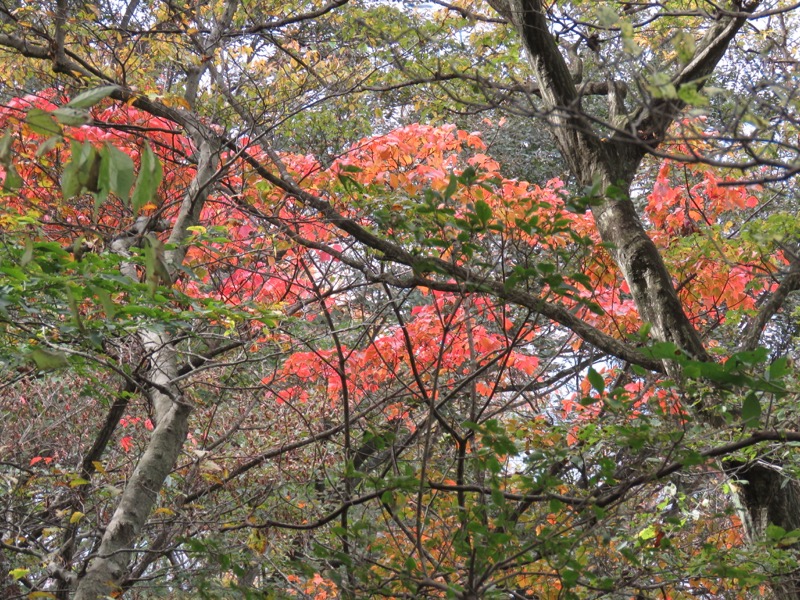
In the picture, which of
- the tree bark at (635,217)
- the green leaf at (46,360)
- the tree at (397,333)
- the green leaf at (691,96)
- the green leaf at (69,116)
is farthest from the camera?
the tree bark at (635,217)

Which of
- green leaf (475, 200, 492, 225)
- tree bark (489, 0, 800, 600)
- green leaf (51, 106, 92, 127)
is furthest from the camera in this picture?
tree bark (489, 0, 800, 600)

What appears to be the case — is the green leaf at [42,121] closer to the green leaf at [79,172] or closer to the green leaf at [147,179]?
the green leaf at [79,172]

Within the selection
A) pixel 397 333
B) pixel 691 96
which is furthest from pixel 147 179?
pixel 397 333

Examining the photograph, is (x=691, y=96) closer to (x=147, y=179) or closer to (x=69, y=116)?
(x=147, y=179)

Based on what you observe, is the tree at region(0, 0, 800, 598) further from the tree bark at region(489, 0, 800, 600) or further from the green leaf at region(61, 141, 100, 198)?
the green leaf at region(61, 141, 100, 198)

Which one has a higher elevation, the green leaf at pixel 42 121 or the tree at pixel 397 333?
the tree at pixel 397 333

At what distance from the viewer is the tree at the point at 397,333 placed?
2668mm

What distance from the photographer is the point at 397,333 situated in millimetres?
5559

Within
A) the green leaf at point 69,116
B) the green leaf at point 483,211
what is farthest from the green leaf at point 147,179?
the green leaf at point 483,211

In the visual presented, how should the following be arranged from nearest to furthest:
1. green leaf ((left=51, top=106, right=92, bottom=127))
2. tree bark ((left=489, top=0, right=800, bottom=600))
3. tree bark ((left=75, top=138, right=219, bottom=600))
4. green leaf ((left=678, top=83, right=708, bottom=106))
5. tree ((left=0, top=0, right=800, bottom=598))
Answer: green leaf ((left=51, top=106, right=92, bottom=127))
green leaf ((left=678, top=83, right=708, bottom=106))
tree ((left=0, top=0, right=800, bottom=598))
tree bark ((left=75, top=138, right=219, bottom=600))
tree bark ((left=489, top=0, right=800, bottom=600))

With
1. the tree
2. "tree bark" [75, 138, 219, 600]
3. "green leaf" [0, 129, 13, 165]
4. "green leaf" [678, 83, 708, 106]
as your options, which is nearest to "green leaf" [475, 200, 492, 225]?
the tree

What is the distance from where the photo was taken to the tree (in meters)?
2.67

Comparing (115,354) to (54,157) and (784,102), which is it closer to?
(54,157)

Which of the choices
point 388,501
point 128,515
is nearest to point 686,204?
point 388,501
